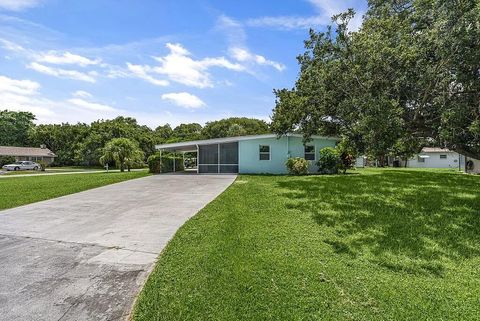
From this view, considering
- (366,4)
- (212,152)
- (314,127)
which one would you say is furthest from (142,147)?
(366,4)

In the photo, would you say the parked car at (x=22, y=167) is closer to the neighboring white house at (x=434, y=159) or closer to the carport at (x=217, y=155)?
the carport at (x=217, y=155)

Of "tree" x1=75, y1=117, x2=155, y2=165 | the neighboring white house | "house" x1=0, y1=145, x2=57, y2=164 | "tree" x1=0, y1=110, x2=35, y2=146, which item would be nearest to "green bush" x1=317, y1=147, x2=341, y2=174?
the neighboring white house

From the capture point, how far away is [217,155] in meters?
22.7

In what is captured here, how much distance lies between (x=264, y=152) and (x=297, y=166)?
3081 millimetres

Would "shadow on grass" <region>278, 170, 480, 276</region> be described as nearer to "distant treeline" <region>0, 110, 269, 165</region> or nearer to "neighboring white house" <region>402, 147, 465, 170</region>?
"neighboring white house" <region>402, 147, 465, 170</region>

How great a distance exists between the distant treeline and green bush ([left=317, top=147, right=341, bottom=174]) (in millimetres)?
29231

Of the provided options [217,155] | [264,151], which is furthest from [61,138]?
[264,151]

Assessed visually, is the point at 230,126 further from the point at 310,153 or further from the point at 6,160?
the point at 310,153

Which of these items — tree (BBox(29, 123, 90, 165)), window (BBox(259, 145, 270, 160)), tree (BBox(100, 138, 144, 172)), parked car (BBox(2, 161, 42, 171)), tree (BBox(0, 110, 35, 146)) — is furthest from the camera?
tree (BBox(0, 110, 35, 146))

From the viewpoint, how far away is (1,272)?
457 cm

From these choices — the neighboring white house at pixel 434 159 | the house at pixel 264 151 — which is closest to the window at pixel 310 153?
the house at pixel 264 151

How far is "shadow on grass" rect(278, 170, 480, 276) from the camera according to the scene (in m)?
5.38

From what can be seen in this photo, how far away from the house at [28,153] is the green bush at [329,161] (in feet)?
150

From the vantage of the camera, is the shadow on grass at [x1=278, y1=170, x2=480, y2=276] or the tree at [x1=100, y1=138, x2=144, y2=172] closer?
the shadow on grass at [x1=278, y1=170, x2=480, y2=276]
